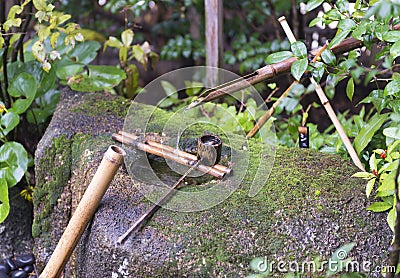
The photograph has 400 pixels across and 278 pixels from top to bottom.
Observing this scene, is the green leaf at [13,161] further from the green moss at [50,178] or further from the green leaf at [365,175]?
the green leaf at [365,175]

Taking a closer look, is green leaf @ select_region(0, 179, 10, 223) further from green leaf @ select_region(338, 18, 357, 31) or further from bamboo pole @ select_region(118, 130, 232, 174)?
green leaf @ select_region(338, 18, 357, 31)

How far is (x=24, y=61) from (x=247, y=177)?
1.33 meters

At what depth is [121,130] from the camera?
188cm

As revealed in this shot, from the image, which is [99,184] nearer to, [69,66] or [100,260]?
[100,260]

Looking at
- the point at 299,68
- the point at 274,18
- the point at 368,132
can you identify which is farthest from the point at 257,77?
the point at 274,18

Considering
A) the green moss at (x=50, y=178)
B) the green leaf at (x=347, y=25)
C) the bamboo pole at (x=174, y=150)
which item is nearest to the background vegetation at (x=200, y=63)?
the green leaf at (x=347, y=25)

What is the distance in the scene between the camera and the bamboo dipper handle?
146 centimetres

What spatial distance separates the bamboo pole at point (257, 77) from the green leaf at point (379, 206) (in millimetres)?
473

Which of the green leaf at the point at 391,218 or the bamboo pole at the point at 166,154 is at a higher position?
the green leaf at the point at 391,218

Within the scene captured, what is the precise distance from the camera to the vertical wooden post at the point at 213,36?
93.6 inches

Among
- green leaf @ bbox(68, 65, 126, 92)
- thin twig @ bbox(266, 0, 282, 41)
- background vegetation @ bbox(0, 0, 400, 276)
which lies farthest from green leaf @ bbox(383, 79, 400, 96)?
thin twig @ bbox(266, 0, 282, 41)

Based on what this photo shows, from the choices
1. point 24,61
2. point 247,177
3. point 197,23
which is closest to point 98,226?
point 247,177

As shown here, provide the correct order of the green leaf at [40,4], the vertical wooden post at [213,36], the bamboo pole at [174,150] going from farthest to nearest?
the vertical wooden post at [213,36]
the green leaf at [40,4]
the bamboo pole at [174,150]

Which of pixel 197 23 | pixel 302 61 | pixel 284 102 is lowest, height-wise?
pixel 197 23
